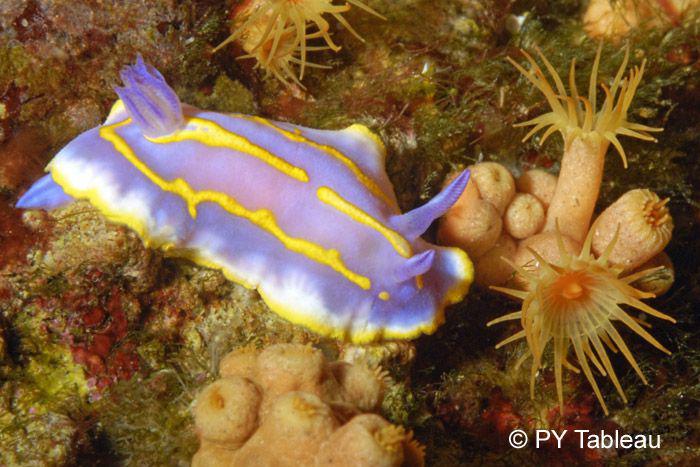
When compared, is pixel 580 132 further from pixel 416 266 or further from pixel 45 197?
pixel 45 197

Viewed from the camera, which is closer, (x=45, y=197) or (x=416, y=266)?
(x=416, y=266)

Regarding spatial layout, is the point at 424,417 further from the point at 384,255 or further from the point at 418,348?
the point at 384,255

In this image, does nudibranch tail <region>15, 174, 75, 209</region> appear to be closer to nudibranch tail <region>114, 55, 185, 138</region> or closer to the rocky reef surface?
the rocky reef surface

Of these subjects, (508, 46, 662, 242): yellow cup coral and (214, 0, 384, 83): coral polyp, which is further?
(214, 0, 384, 83): coral polyp
